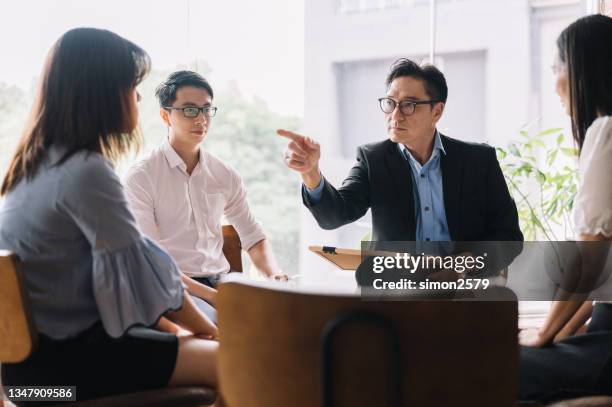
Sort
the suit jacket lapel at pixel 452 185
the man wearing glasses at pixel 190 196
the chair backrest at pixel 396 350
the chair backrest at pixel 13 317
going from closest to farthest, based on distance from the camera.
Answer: the chair backrest at pixel 396 350
the chair backrest at pixel 13 317
the suit jacket lapel at pixel 452 185
the man wearing glasses at pixel 190 196

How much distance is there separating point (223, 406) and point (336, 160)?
328 centimetres

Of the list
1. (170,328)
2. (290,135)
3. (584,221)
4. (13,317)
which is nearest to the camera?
(13,317)

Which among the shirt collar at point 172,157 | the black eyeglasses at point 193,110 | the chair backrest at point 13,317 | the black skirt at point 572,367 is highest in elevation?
the black eyeglasses at point 193,110

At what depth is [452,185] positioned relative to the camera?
2520 mm

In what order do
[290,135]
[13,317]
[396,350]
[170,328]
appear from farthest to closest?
[290,135], [170,328], [13,317], [396,350]

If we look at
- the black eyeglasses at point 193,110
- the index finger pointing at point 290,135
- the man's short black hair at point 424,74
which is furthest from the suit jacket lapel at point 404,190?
the black eyeglasses at point 193,110

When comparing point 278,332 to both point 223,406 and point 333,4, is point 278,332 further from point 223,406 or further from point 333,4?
point 333,4

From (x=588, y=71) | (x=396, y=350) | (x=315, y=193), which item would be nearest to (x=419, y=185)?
(x=315, y=193)

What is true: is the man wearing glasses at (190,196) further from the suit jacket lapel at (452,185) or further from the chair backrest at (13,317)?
the chair backrest at (13,317)

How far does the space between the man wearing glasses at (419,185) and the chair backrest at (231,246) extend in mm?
418

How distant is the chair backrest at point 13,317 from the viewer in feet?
4.77

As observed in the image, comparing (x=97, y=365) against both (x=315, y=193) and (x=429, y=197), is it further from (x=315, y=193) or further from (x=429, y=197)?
(x=429, y=197)

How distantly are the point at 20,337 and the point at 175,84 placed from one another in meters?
1.38

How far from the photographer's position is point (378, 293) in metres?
1.22
